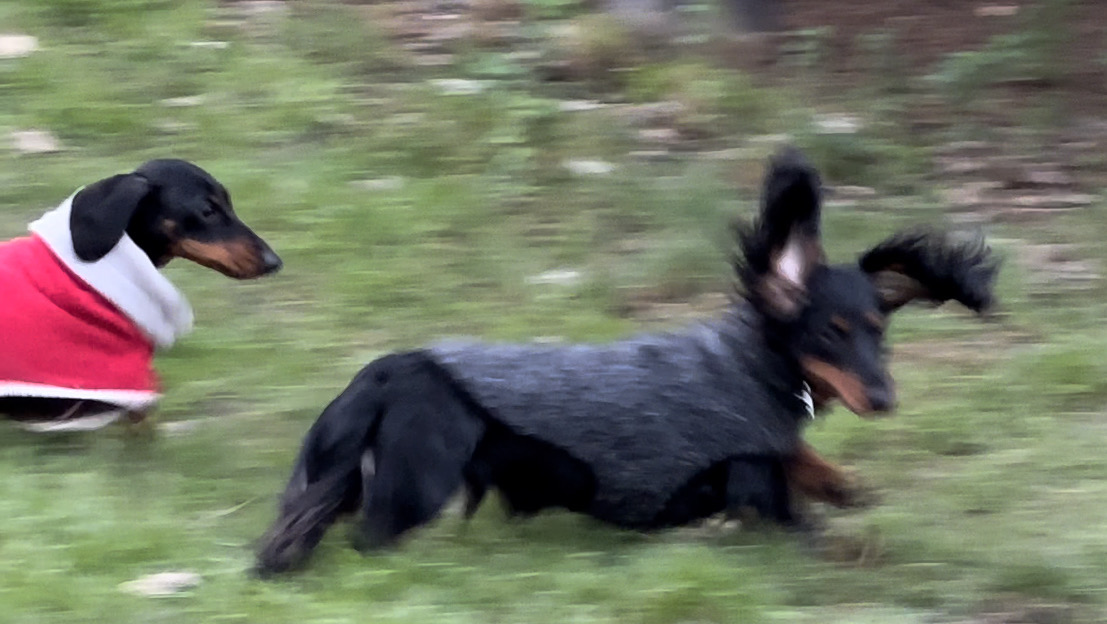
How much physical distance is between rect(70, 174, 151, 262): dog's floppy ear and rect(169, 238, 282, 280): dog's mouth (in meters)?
0.29

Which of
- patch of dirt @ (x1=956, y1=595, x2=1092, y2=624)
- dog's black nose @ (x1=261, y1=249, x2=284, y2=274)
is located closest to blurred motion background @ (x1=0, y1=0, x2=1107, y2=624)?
patch of dirt @ (x1=956, y1=595, x2=1092, y2=624)

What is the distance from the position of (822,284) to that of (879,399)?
0.33 m

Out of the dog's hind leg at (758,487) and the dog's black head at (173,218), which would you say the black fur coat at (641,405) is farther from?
the dog's black head at (173,218)

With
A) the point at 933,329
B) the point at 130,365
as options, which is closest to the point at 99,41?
the point at 130,365

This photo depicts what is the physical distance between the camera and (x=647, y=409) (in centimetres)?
372

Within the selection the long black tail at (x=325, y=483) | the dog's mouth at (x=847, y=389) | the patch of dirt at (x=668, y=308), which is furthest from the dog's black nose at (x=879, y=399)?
the patch of dirt at (x=668, y=308)

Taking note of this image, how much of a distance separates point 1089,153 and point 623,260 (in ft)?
7.54

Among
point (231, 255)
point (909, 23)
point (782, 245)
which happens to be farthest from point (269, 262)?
point (909, 23)

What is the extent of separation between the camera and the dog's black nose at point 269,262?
191 inches

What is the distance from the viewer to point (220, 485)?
4203mm

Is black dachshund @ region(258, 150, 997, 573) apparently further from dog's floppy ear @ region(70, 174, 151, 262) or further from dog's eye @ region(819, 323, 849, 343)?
dog's floppy ear @ region(70, 174, 151, 262)

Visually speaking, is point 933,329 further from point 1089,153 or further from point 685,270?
point 1089,153

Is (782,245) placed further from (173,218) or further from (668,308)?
(173,218)

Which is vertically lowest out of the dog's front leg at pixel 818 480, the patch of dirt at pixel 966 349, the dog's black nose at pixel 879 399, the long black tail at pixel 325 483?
the patch of dirt at pixel 966 349
